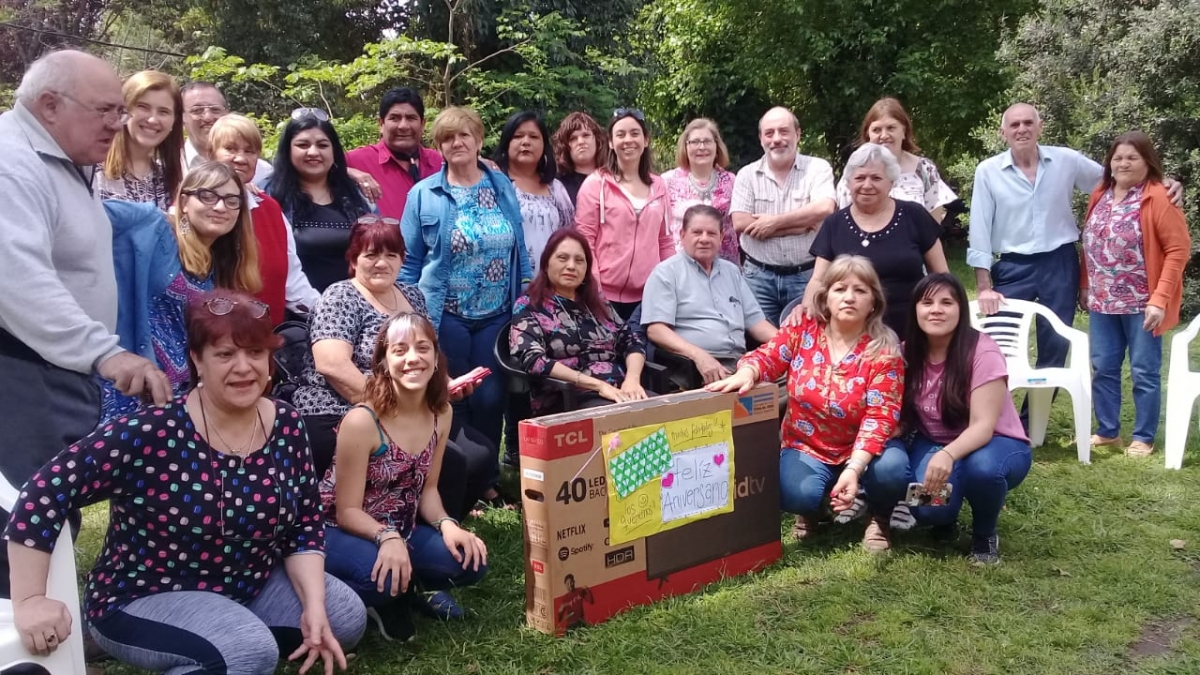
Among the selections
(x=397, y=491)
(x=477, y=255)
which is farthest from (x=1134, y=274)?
(x=397, y=491)

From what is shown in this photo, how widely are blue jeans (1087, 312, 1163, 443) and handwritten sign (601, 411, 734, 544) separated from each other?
299 cm

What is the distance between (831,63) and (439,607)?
50.8ft

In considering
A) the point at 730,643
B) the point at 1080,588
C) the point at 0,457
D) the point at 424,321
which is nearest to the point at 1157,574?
the point at 1080,588

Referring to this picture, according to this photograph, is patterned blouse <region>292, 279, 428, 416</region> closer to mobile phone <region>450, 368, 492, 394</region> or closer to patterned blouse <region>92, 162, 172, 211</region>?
mobile phone <region>450, 368, 492, 394</region>

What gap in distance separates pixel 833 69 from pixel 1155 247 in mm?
12663

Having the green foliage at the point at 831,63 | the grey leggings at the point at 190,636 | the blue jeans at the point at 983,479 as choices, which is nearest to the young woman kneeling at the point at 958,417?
the blue jeans at the point at 983,479

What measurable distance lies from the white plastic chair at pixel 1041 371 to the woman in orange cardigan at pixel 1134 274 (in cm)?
19

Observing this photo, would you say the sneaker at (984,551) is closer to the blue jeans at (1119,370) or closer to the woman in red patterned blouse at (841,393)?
the woman in red patterned blouse at (841,393)

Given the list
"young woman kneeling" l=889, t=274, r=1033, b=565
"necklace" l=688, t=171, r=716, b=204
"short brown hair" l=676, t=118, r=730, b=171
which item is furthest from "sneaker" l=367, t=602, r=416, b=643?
"short brown hair" l=676, t=118, r=730, b=171

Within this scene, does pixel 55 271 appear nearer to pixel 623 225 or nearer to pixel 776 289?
pixel 623 225

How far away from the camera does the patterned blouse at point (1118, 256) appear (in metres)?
5.22

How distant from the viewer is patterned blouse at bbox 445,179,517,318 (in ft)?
14.1

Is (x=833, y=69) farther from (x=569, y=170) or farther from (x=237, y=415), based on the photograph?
(x=237, y=415)

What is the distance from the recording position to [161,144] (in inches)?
136
